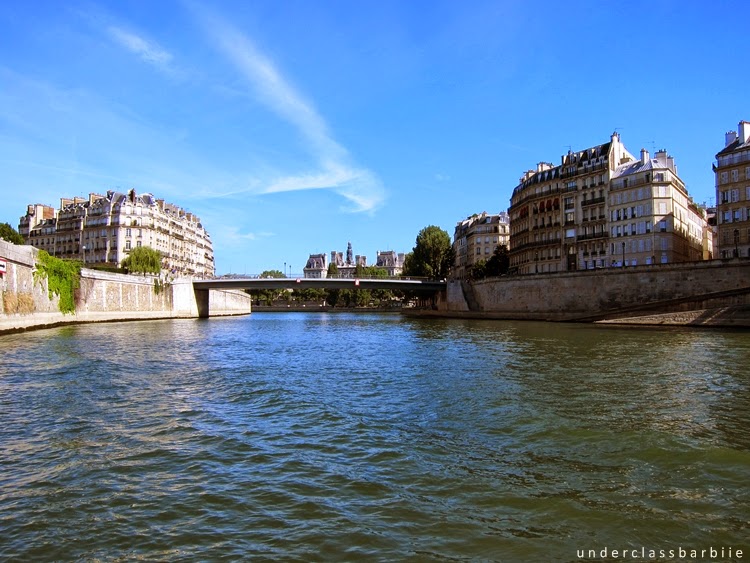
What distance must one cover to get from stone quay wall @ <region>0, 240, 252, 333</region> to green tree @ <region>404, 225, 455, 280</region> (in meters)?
40.1

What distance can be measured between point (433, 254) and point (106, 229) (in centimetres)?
6370

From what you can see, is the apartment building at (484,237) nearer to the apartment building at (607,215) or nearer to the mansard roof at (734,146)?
the apartment building at (607,215)

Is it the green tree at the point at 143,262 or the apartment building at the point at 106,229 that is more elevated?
the apartment building at the point at 106,229

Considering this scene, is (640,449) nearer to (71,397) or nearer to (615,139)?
(71,397)

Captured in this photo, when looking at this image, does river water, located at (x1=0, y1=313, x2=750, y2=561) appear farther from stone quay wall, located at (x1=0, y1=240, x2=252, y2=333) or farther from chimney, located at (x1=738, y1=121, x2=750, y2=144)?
chimney, located at (x1=738, y1=121, x2=750, y2=144)

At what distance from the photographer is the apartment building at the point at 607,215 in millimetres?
70062

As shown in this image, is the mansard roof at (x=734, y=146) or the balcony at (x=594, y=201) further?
the balcony at (x=594, y=201)

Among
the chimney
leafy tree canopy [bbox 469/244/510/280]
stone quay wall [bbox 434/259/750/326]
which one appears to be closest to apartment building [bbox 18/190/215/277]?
leafy tree canopy [bbox 469/244/510/280]

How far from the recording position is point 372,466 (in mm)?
9234

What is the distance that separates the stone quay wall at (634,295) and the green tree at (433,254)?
32953 mm

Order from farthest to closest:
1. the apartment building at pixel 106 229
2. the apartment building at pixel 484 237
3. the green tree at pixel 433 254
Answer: the apartment building at pixel 484 237
the green tree at pixel 433 254
the apartment building at pixel 106 229

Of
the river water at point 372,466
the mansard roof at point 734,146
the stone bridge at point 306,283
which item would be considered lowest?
the river water at point 372,466

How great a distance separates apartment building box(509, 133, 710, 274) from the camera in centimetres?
7006

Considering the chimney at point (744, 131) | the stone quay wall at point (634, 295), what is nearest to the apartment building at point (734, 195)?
the chimney at point (744, 131)
